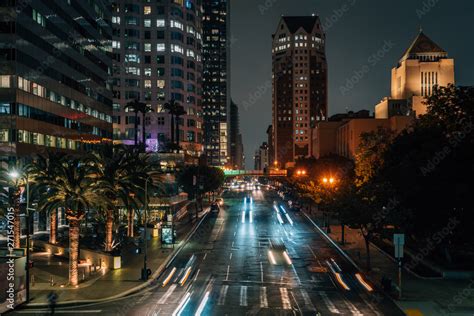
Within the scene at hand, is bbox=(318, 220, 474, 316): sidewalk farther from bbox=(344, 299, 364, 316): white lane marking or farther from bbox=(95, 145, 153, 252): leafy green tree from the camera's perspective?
bbox=(95, 145, 153, 252): leafy green tree

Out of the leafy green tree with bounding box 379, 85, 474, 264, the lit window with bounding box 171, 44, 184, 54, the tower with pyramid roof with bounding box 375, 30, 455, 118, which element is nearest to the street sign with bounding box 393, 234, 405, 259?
the leafy green tree with bounding box 379, 85, 474, 264

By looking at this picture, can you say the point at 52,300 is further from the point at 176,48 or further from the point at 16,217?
the point at 176,48

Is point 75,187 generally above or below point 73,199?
above

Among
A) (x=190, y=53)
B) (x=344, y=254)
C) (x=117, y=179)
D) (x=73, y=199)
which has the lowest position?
(x=344, y=254)

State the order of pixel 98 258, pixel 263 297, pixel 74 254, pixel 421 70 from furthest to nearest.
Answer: pixel 421 70
pixel 98 258
pixel 74 254
pixel 263 297

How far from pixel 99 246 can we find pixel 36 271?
11.2m

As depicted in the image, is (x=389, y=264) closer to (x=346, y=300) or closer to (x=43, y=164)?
(x=346, y=300)

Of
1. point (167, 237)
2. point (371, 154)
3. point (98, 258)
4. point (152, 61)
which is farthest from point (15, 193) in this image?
point (152, 61)

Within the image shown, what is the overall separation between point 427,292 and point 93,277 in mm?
21366

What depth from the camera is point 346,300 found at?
29.0 metres

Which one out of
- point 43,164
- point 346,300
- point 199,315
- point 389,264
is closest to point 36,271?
point 43,164

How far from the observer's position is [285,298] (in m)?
29.2

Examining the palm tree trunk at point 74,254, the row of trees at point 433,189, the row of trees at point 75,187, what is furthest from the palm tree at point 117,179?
the row of trees at point 433,189

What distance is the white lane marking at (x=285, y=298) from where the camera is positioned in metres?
27.5
